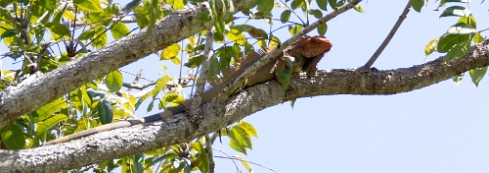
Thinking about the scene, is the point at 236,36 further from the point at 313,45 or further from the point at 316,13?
the point at 313,45

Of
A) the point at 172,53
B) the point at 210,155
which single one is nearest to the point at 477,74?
the point at 210,155

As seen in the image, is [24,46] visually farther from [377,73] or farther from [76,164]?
[377,73]

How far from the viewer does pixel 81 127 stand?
19.0 ft

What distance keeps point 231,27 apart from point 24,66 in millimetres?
1180

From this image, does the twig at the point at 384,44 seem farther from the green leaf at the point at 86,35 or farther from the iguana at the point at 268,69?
the green leaf at the point at 86,35

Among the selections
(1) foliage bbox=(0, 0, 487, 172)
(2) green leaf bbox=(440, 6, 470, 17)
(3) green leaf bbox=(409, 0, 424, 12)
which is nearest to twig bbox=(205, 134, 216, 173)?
(1) foliage bbox=(0, 0, 487, 172)

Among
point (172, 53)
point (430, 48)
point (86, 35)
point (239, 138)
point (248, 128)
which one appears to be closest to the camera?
point (86, 35)

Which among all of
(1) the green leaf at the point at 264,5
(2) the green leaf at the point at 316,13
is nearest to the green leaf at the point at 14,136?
(1) the green leaf at the point at 264,5

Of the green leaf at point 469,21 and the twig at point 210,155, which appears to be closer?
the green leaf at point 469,21

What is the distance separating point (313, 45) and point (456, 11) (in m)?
1.99

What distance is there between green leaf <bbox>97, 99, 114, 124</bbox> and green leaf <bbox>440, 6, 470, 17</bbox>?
176 centimetres

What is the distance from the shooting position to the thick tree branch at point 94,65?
4359 millimetres

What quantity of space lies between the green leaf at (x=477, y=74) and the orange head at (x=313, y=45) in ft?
3.77

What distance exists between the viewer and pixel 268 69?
5.71 metres
